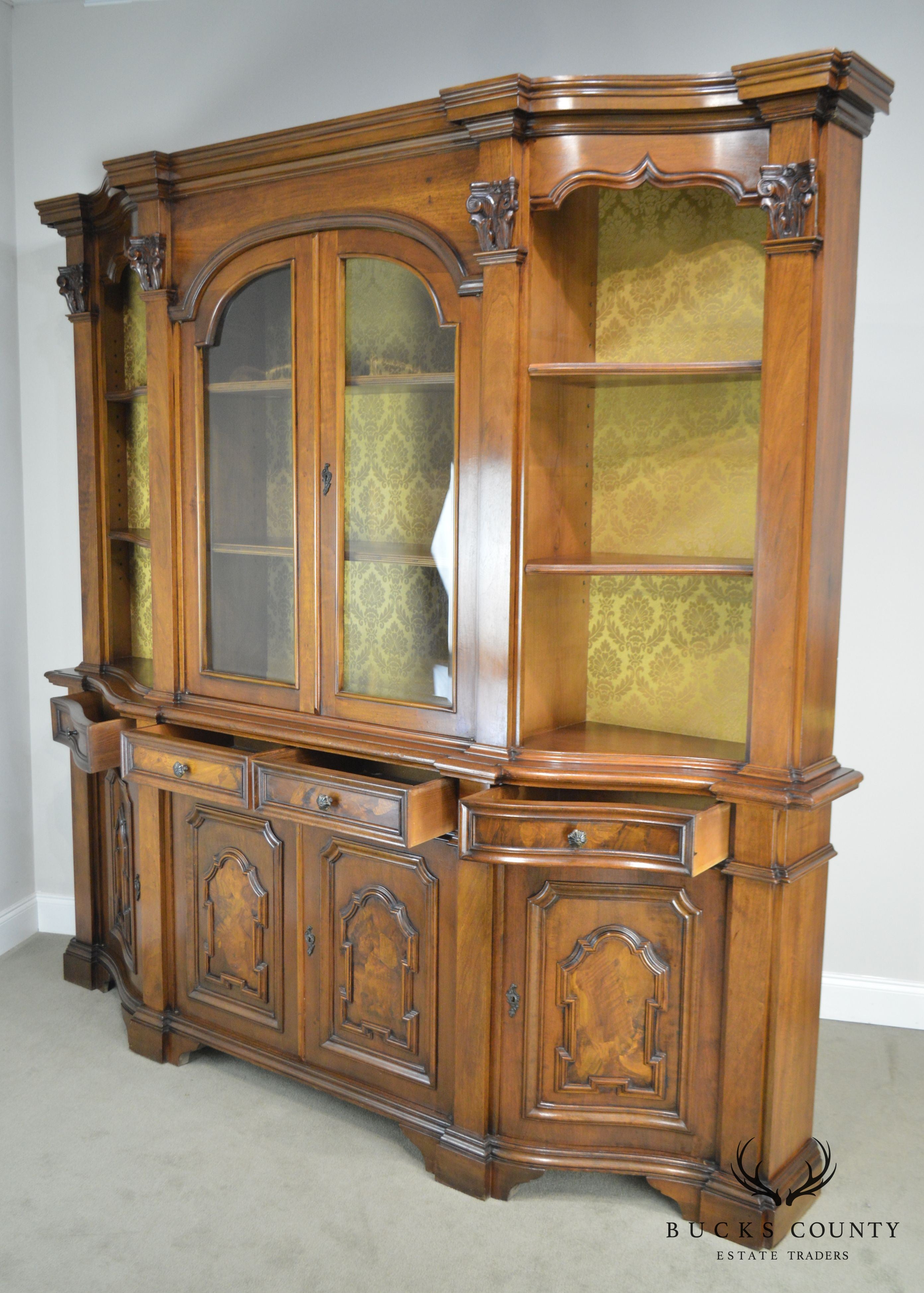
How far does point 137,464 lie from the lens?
331 cm

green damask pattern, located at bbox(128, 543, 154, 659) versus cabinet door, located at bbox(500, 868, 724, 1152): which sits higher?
green damask pattern, located at bbox(128, 543, 154, 659)

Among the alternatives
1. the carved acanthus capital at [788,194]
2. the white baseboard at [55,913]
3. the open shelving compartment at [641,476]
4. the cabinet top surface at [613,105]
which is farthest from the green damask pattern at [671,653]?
the white baseboard at [55,913]

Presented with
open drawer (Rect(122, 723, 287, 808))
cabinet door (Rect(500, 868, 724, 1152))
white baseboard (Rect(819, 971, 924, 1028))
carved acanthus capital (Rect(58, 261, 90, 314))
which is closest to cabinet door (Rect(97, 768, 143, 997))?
open drawer (Rect(122, 723, 287, 808))

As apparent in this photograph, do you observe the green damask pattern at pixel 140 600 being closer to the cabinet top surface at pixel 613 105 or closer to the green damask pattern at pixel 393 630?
the green damask pattern at pixel 393 630

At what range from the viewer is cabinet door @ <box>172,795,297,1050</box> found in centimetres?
275

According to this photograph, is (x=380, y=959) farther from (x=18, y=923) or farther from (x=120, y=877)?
(x=18, y=923)

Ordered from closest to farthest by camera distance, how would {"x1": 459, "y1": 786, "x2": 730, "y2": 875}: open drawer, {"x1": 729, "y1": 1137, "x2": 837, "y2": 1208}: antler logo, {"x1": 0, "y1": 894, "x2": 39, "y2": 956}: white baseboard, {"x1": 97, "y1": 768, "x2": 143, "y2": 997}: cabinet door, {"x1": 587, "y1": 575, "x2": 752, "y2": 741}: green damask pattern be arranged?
1. {"x1": 459, "y1": 786, "x2": 730, "y2": 875}: open drawer
2. {"x1": 729, "y1": 1137, "x2": 837, "y2": 1208}: antler logo
3. {"x1": 587, "y1": 575, "x2": 752, "y2": 741}: green damask pattern
4. {"x1": 97, "y1": 768, "x2": 143, "y2": 997}: cabinet door
5. {"x1": 0, "y1": 894, "x2": 39, "y2": 956}: white baseboard

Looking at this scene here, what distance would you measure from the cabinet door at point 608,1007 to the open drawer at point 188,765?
693 millimetres

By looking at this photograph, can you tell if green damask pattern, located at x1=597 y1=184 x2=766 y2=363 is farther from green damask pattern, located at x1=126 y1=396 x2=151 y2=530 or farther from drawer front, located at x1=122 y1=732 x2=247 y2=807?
green damask pattern, located at x1=126 y1=396 x2=151 y2=530

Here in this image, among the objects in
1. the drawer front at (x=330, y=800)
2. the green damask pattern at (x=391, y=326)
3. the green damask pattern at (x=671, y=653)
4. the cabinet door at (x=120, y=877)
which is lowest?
the cabinet door at (x=120, y=877)

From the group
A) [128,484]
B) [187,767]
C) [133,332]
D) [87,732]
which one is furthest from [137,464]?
[187,767]

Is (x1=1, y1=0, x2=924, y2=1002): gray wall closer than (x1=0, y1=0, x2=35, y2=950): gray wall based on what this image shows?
Yes

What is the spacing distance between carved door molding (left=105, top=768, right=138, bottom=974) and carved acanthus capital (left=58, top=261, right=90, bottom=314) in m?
1.33

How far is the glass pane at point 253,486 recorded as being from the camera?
268cm
